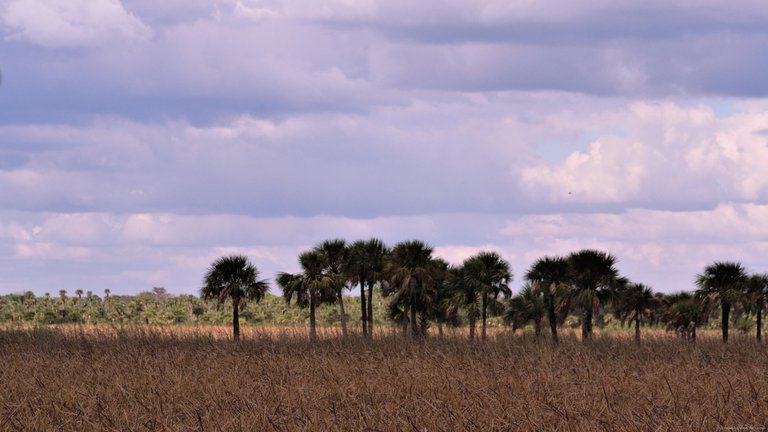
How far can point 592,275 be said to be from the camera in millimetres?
58844

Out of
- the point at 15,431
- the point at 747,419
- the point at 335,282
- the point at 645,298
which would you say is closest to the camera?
the point at 15,431

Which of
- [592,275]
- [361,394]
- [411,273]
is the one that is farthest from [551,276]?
[361,394]

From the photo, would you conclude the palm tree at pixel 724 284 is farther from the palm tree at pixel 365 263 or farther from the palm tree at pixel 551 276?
the palm tree at pixel 365 263

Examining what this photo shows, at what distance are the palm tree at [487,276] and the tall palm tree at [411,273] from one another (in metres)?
5.23

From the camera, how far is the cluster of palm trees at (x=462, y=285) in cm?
5812

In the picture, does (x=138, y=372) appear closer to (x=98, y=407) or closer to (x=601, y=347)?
(x=98, y=407)

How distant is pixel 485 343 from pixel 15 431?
22155 millimetres

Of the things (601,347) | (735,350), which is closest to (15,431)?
(601,347)

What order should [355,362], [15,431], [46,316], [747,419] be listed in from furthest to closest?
1. [46,316]
2. [355,362]
3. [747,419]
4. [15,431]

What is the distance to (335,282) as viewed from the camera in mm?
66875

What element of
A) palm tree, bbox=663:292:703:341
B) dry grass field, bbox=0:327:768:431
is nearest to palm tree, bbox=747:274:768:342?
palm tree, bbox=663:292:703:341

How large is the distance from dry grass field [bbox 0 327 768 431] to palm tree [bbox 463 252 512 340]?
127 feet

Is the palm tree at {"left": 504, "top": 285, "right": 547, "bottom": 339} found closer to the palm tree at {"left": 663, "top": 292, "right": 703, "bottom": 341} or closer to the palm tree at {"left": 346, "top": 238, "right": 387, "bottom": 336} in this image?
the palm tree at {"left": 663, "top": 292, "right": 703, "bottom": 341}

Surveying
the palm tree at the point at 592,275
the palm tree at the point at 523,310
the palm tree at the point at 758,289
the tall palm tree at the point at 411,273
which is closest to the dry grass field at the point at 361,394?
the palm tree at the point at 592,275
